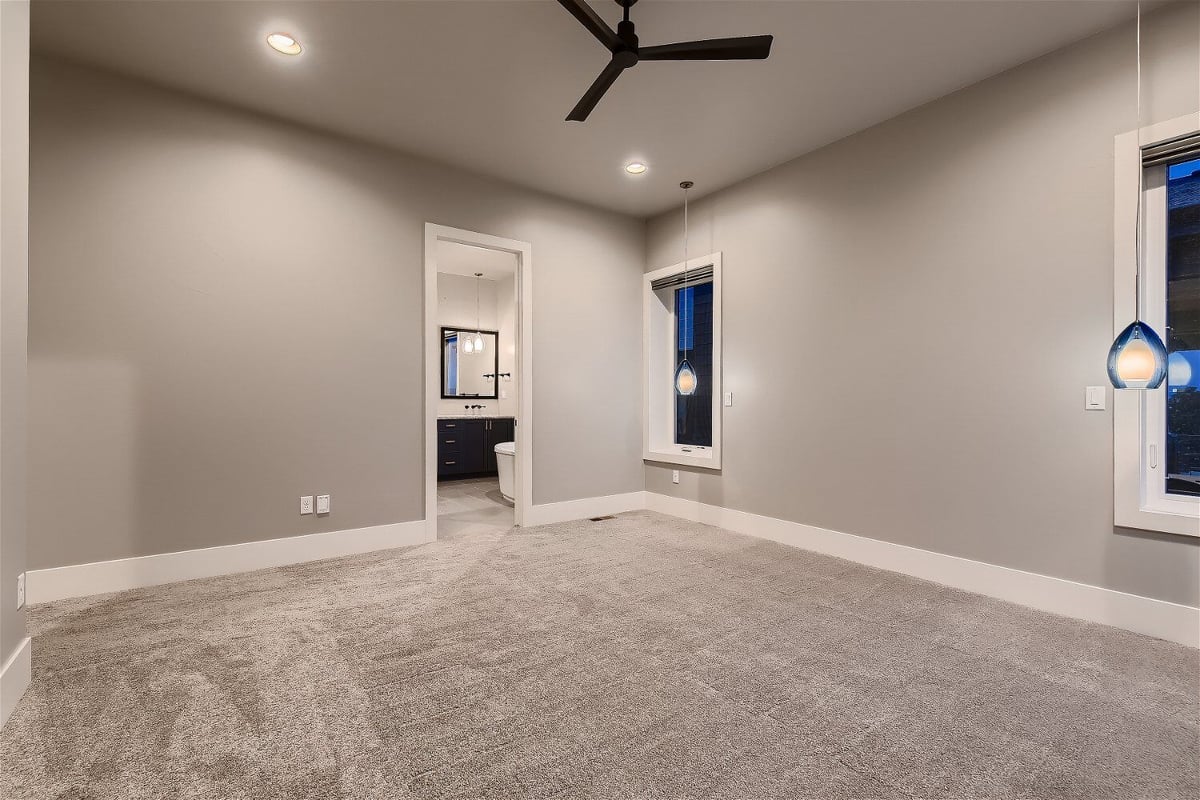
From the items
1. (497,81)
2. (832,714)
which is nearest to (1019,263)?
(832,714)

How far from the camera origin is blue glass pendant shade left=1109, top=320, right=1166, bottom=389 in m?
2.26

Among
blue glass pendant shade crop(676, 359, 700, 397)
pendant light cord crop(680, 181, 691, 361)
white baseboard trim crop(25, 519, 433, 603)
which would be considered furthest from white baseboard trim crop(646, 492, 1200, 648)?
white baseboard trim crop(25, 519, 433, 603)

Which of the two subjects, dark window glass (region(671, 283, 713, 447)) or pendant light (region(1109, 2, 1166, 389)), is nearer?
pendant light (region(1109, 2, 1166, 389))

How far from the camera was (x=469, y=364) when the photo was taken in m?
7.91

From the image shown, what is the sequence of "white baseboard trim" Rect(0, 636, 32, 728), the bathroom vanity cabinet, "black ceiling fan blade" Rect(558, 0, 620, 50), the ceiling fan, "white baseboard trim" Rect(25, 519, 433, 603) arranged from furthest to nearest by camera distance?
the bathroom vanity cabinet, "white baseboard trim" Rect(25, 519, 433, 603), the ceiling fan, "black ceiling fan blade" Rect(558, 0, 620, 50), "white baseboard trim" Rect(0, 636, 32, 728)

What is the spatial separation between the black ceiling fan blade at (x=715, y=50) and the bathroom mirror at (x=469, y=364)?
19.5 ft

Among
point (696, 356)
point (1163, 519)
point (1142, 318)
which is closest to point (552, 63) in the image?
point (696, 356)

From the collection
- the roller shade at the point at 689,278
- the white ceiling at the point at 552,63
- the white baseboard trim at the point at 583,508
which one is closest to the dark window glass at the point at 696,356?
the roller shade at the point at 689,278

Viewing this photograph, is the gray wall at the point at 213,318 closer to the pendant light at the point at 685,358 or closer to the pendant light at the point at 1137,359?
the pendant light at the point at 685,358

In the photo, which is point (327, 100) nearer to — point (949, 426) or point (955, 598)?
point (949, 426)

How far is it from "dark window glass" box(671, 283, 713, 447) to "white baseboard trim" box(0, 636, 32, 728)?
4233 mm

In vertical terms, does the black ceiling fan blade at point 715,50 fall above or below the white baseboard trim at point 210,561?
above

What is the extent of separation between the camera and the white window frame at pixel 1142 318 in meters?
2.51

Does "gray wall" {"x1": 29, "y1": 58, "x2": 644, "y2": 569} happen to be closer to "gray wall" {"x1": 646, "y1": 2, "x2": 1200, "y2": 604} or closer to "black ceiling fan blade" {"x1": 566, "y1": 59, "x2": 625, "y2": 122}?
"black ceiling fan blade" {"x1": 566, "y1": 59, "x2": 625, "y2": 122}
